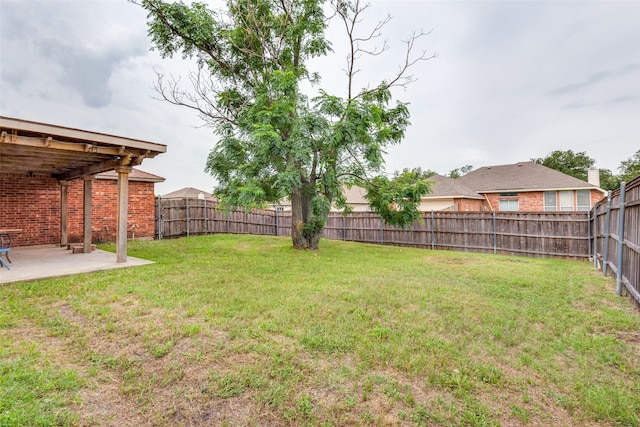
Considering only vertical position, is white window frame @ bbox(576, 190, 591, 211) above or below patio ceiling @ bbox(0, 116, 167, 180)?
below

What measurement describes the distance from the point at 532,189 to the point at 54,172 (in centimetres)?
2306

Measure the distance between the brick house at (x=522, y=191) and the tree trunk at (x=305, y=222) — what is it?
11332 millimetres

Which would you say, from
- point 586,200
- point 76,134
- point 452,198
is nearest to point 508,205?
point 586,200

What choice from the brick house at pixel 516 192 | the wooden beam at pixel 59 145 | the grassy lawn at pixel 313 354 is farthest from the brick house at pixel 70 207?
the brick house at pixel 516 192

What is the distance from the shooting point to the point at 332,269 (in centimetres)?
715

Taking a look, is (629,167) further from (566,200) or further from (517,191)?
(517,191)

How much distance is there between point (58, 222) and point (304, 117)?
31.8 feet

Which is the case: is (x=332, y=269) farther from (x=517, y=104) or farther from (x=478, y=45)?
(x=517, y=104)

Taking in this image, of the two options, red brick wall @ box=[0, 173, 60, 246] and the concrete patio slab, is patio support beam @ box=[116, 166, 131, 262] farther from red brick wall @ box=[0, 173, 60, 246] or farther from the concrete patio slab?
red brick wall @ box=[0, 173, 60, 246]

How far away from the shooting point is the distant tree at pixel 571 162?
1176 inches

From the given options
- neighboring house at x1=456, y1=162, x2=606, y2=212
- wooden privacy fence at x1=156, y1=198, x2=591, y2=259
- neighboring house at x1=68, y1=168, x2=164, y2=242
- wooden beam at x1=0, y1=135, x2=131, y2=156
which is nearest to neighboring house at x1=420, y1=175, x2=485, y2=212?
neighboring house at x1=456, y1=162, x2=606, y2=212

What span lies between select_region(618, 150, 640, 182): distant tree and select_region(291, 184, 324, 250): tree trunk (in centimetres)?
3020

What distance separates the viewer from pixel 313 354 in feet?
9.90

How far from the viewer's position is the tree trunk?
10.2 m
